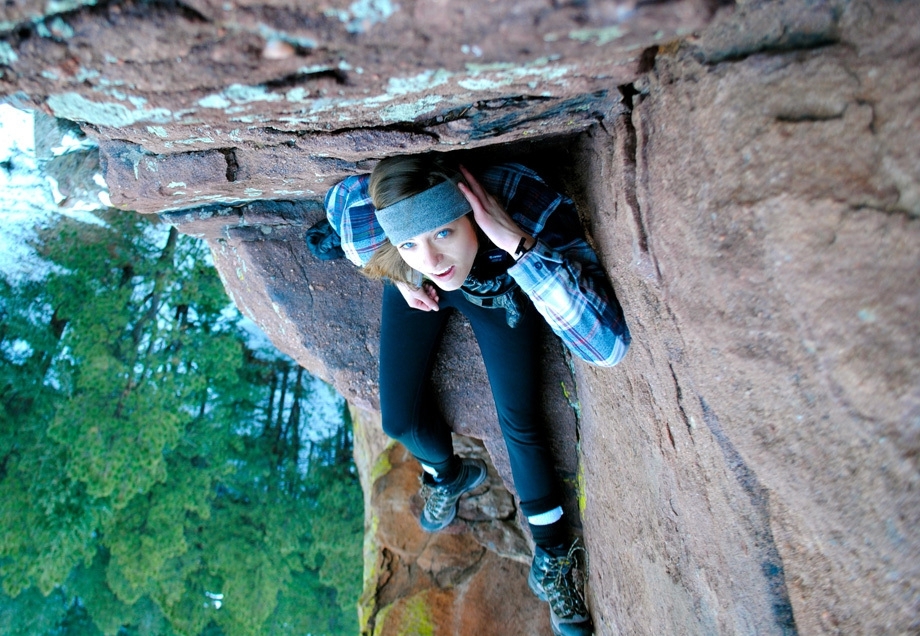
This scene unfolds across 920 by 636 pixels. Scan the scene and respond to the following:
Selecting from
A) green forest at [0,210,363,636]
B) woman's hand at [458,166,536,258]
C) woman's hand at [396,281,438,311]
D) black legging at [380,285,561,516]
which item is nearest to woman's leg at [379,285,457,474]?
black legging at [380,285,561,516]

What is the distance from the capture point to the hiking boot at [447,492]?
2984 mm

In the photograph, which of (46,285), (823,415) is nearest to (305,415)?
(46,285)

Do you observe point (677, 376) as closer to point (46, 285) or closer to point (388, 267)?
point (388, 267)

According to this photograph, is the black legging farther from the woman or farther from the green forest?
the green forest

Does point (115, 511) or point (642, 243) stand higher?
point (642, 243)

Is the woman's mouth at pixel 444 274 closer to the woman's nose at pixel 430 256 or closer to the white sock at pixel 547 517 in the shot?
the woman's nose at pixel 430 256

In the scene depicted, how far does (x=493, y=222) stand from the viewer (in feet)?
5.86

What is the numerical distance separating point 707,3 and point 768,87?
7.5 inches

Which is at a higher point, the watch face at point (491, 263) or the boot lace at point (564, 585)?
the watch face at point (491, 263)

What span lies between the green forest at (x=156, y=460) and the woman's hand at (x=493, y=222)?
4740mm

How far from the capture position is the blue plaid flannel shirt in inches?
69.0

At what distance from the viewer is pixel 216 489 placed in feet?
20.8

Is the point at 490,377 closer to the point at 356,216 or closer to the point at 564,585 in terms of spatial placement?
the point at 356,216

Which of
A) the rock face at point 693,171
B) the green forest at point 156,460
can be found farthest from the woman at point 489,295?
the green forest at point 156,460
